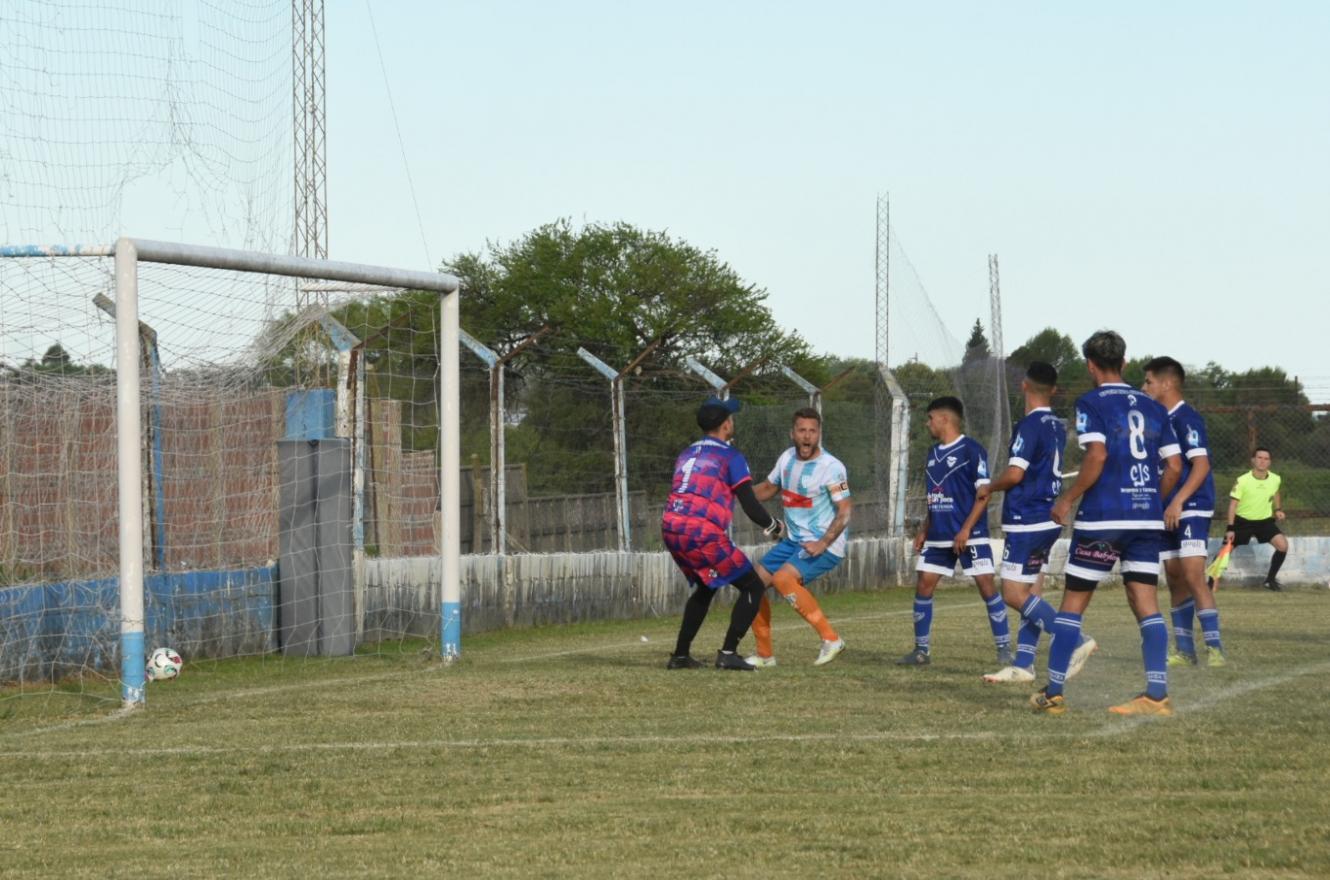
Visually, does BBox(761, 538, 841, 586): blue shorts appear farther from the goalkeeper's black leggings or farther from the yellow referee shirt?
the yellow referee shirt

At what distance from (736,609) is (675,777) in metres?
4.63

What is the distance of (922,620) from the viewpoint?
38.4 ft

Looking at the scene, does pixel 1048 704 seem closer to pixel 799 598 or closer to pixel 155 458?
pixel 799 598

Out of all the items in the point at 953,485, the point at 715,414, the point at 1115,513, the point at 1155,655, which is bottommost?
the point at 1155,655

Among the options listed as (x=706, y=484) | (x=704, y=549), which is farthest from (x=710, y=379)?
(x=704, y=549)

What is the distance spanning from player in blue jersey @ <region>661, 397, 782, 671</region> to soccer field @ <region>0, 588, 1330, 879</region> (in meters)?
0.51

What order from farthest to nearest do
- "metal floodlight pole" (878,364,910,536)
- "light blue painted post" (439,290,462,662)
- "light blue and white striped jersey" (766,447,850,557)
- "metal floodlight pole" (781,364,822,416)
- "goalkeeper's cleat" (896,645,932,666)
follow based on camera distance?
"metal floodlight pole" (878,364,910,536)
"metal floodlight pole" (781,364,822,416)
"light blue painted post" (439,290,462,662)
"light blue and white striped jersey" (766,447,850,557)
"goalkeeper's cleat" (896,645,932,666)

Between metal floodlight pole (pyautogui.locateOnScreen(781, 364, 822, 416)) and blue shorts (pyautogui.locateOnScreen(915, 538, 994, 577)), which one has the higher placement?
metal floodlight pole (pyautogui.locateOnScreen(781, 364, 822, 416))

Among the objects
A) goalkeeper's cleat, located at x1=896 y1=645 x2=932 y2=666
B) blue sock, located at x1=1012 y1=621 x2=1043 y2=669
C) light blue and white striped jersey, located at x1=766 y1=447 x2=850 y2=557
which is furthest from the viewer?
light blue and white striped jersey, located at x1=766 y1=447 x2=850 y2=557

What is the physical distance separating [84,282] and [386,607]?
4.44 meters

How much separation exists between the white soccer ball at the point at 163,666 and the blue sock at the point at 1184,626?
692cm

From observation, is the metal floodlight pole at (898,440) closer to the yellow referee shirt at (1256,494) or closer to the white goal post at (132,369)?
the yellow referee shirt at (1256,494)

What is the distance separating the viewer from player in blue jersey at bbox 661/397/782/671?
11.2m

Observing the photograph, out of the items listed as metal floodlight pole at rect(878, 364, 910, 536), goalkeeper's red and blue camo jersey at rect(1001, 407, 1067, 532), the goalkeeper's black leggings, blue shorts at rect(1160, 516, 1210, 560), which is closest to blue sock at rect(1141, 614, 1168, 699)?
goalkeeper's red and blue camo jersey at rect(1001, 407, 1067, 532)
